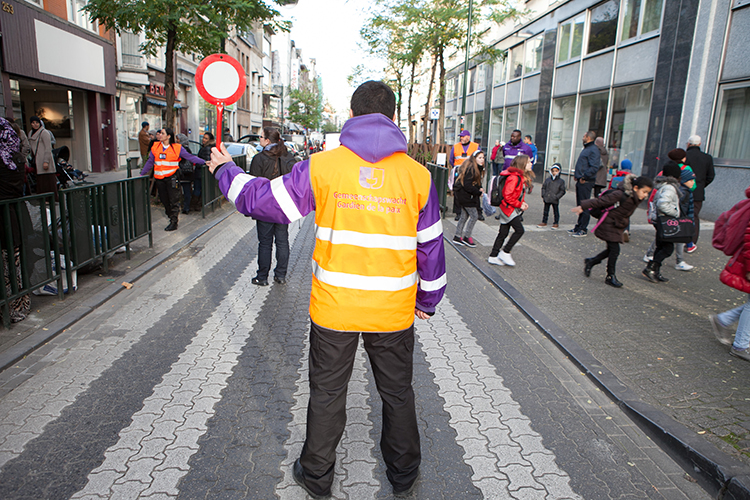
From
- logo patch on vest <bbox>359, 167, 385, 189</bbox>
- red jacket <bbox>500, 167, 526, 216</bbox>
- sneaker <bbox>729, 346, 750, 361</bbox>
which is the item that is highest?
logo patch on vest <bbox>359, 167, 385, 189</bbox>

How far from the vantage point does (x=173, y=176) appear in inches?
397

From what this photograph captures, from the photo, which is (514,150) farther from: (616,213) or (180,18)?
(180,18)

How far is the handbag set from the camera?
23.0 ft

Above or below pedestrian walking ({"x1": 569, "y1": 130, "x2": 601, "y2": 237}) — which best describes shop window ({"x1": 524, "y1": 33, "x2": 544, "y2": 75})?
above

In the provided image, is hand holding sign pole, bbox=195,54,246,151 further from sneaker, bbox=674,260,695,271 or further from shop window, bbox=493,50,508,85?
shop window, bbox=493,50,508,85

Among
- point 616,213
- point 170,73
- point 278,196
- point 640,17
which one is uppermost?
point 640,17

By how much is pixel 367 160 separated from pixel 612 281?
18.5 ft

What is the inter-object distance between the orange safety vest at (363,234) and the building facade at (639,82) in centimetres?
1216

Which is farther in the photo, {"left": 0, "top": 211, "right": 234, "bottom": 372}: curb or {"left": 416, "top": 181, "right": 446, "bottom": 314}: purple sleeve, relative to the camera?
{"left": 0, "top": 211, "right": 234, "bottom": 372}: curb

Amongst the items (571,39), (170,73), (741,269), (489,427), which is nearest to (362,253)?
(489,427)

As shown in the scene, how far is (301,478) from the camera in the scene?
2838mm

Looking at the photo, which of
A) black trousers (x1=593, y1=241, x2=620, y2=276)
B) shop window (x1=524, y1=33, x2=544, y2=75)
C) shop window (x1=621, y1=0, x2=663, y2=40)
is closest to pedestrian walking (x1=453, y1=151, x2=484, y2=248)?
black trousers (x1=593, y1=241, x2=620, y2=276)

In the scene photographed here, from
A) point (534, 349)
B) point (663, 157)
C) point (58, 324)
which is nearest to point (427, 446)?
point (534, 349)

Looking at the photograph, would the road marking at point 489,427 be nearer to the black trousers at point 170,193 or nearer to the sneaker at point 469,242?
the sneaker at point 469,242
